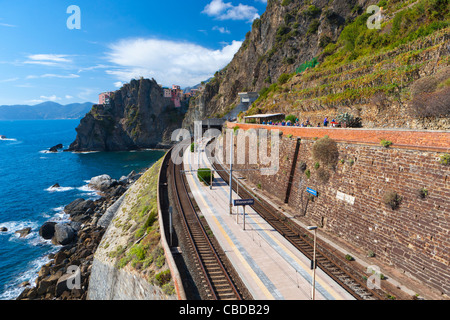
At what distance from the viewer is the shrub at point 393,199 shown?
12883mm

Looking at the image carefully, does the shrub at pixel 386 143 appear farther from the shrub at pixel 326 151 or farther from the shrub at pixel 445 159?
the shrub at pixel 326 151

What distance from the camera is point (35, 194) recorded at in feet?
168

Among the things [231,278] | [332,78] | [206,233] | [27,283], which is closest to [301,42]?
[332,78]

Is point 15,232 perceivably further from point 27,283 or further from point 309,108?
point 309,108

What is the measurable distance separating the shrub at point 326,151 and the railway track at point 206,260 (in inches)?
390

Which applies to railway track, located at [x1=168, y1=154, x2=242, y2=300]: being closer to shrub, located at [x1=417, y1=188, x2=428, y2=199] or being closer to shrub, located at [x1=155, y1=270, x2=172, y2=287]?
shrub, located at [x1=155, y1=270, x2=172, y2=287]

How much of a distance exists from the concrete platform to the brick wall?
3604 mm

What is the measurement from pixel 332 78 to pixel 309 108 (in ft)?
16.5

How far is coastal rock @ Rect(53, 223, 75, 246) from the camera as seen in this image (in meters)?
32.0

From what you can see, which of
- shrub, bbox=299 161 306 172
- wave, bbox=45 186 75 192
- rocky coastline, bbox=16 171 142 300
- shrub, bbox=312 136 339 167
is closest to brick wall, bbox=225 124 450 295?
shrub, bbox=312 136 339 167

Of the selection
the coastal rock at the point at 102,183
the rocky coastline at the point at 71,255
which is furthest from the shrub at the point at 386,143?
the coastal rock at the point at 102,183

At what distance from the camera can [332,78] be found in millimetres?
29969

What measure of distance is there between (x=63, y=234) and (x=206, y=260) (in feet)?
87.3

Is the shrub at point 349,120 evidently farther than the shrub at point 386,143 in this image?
Yes
